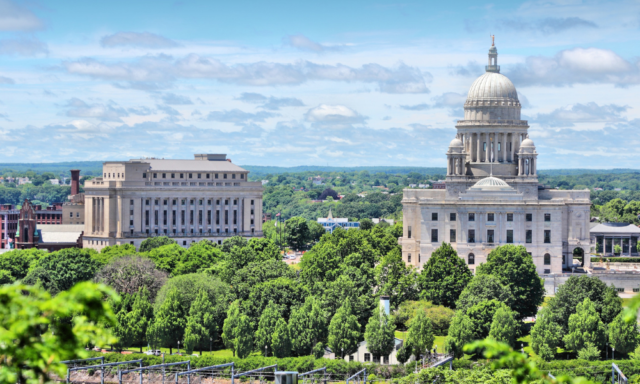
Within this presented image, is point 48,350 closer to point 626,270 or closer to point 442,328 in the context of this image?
point 442,328

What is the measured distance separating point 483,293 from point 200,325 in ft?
113

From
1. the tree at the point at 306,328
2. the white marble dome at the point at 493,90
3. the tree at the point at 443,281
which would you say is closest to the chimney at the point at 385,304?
the tree at the point at 306,328

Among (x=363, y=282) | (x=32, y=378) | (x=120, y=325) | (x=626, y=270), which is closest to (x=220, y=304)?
(x=120, y=325)

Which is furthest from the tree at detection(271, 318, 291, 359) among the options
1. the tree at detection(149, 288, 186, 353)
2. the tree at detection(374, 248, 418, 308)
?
the tree at detection(374, 248, 418, 308)

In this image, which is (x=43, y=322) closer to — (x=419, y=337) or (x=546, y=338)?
(x=419, y=337)

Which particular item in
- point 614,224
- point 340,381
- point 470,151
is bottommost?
point 340,381

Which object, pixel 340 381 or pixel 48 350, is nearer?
pixel 48 350

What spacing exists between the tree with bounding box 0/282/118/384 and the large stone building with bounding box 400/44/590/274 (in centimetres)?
12849

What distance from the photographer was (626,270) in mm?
148375

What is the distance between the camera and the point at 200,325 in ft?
345

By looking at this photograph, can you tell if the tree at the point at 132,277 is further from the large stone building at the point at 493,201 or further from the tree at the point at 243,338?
the large stone building at the point at 493,201

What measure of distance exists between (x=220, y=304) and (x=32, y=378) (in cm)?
8769

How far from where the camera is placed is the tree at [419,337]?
317 feet

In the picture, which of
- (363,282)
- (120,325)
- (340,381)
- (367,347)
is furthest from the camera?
(363,282)
